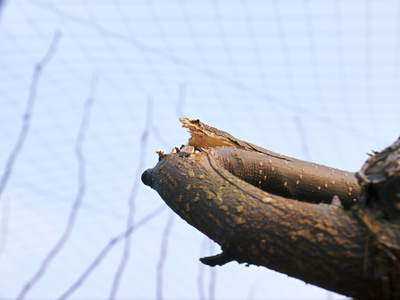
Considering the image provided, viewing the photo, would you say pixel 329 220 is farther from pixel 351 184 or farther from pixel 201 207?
pixel 351 184

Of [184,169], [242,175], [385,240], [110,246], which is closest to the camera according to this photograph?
[385,240]

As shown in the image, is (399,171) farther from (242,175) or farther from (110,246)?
(110,246)

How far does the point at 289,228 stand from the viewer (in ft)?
2.08

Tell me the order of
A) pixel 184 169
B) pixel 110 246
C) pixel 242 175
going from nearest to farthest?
pixel 184 169, pixel 242 175, pixel 110 246

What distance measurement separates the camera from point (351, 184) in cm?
92

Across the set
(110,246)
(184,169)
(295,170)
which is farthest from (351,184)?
(110,246)

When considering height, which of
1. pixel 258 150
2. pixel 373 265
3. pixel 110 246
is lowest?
pixel 373 265

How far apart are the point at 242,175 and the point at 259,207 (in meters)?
0.21

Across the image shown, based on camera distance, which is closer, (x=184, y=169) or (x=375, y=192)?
(x=375, y=192)

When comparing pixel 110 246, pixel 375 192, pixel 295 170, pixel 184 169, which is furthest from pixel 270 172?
pixel 110 246

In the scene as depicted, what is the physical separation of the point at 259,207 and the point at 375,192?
118 mm

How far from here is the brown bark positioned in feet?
1.98

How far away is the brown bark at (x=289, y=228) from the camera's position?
0.60m

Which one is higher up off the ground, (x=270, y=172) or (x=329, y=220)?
(x=270, y=172)
